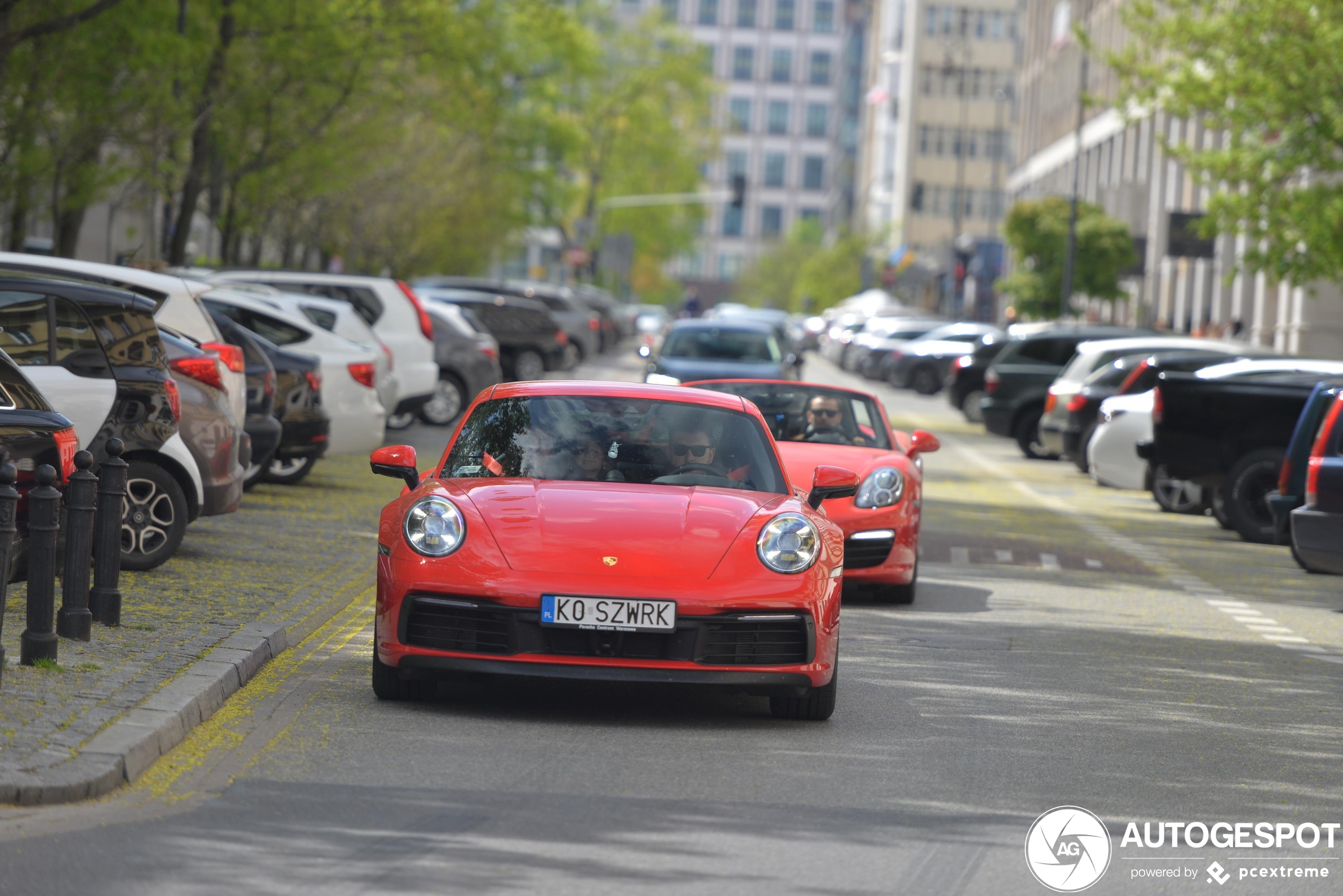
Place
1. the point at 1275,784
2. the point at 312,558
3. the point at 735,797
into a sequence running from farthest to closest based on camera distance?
the point at 312,558 → the point at 1275,784 → the point at 735,797

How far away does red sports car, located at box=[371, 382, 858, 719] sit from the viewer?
306 inches

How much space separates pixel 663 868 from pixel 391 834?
2.75 feet

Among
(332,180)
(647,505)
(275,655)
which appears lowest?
(275,655)

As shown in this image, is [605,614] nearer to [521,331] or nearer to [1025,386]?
[1025,386]

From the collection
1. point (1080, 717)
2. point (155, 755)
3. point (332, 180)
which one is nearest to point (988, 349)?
point (332, 180)

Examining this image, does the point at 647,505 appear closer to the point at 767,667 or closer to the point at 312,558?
the point at 767,667

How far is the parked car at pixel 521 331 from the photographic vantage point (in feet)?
119

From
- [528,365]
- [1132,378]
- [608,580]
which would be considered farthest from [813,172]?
[608,580]

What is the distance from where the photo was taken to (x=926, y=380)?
159ft

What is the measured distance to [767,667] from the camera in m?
7.96

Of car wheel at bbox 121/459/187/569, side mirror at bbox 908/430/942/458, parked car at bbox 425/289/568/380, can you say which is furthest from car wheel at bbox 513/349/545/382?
car wheel at bbox 121/459/187/569

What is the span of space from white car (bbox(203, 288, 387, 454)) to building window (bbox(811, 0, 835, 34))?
163118 millimetres

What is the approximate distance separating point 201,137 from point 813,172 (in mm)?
157941

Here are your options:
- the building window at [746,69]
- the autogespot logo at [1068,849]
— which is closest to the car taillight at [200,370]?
the autogespot logo at [1068,849]
